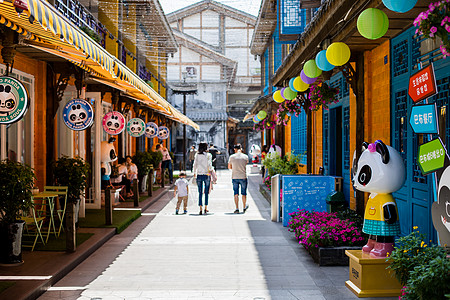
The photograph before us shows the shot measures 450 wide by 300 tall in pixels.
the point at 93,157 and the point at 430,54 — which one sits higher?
the point at 430,54

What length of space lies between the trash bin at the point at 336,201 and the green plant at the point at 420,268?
14.5ft

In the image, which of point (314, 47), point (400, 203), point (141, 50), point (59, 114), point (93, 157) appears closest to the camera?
point (400, 203)

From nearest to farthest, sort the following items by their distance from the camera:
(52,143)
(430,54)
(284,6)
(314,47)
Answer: (430,54) → (314,47) → (52,143) → (284,6)

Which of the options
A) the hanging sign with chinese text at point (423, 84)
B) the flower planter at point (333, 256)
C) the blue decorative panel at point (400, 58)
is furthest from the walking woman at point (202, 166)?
the hanging sign with chinese text at point (423, 84)

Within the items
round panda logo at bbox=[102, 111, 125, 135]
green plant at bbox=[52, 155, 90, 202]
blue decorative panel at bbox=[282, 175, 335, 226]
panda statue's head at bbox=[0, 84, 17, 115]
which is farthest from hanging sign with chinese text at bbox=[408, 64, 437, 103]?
round panda logo at bbox=[102, 111, 125, 135]

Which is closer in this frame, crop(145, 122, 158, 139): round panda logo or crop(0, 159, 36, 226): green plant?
crop(0, 159, 36, 226): green plant

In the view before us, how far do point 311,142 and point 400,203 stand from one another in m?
6.34

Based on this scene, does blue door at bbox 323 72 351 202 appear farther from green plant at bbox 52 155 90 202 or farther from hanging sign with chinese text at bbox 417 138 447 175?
hanging sign with chinese text at bbox 417 138 447 175

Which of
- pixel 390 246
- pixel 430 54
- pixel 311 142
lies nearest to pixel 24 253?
pixel 390 246

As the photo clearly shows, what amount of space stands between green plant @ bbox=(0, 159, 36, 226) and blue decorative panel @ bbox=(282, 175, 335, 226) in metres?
5.25

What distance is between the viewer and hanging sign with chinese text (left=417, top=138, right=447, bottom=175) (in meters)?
4.29

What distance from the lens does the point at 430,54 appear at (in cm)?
639

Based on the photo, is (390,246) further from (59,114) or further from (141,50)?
(141,50)

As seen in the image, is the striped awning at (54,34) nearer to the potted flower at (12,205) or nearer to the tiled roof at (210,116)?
the potted flower at (12,205)
